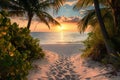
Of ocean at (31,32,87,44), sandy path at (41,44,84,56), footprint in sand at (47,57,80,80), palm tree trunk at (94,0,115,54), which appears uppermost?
palm tree trunk at (94,0,115,54)

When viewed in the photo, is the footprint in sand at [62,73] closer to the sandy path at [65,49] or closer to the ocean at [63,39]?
the sandy path at [65,49]

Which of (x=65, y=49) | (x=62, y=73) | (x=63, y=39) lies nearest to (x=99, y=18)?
(x=62, y=73)

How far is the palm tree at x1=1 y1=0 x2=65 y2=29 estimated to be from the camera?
62.8 feet

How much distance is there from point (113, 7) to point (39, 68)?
4.33 metres

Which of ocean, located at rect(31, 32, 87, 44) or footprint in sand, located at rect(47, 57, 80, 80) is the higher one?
footprint in sand, located at rect(47, 57, 80, 80)

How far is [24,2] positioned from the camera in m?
18.9

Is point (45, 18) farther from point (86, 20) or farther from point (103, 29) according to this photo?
point (103, 29)

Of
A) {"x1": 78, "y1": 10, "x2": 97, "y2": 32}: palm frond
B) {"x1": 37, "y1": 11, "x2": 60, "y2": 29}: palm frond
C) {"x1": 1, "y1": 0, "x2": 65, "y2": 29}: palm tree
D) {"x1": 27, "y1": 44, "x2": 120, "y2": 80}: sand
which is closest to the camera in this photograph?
{"x1": 27, "y1": 44, "x2": 120, "y2": 80}: sand

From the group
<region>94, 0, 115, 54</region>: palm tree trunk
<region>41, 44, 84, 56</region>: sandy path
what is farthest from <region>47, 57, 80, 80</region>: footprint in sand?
<region>41, 44, 84, 56</region>: sandy path

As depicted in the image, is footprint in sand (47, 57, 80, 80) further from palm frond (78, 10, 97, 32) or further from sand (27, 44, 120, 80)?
palm frond (78, 10, 97, 32)

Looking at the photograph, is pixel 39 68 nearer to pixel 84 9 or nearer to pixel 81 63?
pixel 81 63

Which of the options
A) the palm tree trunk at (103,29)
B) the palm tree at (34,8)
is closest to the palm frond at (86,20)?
the palm tree trunk at (103,29)

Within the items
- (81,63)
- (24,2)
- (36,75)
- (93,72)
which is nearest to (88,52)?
(81,63)

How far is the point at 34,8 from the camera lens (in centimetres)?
1981
